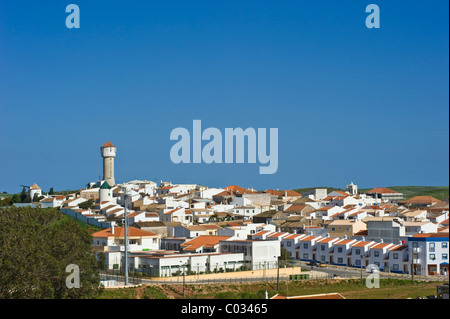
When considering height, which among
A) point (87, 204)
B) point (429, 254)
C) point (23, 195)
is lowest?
point (429, 254)

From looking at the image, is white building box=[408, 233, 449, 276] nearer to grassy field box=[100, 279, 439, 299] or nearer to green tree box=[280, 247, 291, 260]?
grassy field box=[100, 279, 439, 299]

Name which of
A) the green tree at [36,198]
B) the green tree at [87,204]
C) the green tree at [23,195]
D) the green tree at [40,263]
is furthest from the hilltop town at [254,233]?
the green tree at [40,263]

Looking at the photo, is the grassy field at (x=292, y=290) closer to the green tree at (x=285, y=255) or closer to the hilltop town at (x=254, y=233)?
the hilltop town at (x=254, y=233)

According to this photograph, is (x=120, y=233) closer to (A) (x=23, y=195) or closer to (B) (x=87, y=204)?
(B) (x=87, y=204)

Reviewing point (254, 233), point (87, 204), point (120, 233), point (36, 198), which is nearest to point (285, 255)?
point (254, 233)

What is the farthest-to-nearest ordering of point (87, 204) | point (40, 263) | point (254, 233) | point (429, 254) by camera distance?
point (87, 204)
point (254, 233)
point (429, 254)
point (40, 263)
